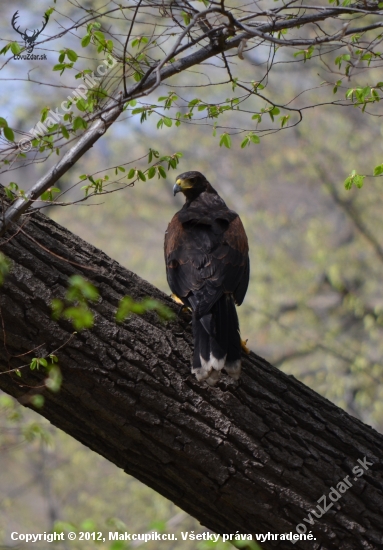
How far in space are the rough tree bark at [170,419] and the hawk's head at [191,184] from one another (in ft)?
6.30

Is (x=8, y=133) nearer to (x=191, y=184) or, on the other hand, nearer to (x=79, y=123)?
(x=79, y=123)

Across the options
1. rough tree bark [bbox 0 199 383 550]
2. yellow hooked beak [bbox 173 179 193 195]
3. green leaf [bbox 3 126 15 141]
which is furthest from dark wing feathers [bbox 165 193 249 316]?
green leaf [bbox 3 126 15 141]

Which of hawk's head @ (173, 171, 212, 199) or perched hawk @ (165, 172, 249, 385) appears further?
hawk's head @ (173, 171, 212, 199)

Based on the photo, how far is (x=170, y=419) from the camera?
293cm

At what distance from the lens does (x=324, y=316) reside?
43.5ft

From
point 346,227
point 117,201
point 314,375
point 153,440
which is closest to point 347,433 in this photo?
point 153,440

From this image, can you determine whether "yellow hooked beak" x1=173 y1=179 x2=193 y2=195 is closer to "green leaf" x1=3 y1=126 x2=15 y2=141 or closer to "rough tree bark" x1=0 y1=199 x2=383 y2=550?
"rough tree bark" x1=0 y1=199 x2=383 y2=550

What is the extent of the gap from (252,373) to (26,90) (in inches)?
447

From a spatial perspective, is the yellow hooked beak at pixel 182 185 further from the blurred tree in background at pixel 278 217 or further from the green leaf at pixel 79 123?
the blurred tree in background at pixel 278 217

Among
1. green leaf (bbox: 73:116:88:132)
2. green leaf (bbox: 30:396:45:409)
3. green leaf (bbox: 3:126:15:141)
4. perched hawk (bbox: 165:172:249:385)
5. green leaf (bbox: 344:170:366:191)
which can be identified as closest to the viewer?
green leaf (bbox: 3:126:15:141)

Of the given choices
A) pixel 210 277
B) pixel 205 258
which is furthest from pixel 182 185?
pixel 210 277

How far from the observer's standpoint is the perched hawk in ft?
10.4

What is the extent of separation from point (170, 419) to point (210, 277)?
3.45ft

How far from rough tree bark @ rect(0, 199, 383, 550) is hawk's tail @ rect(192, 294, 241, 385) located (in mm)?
65
